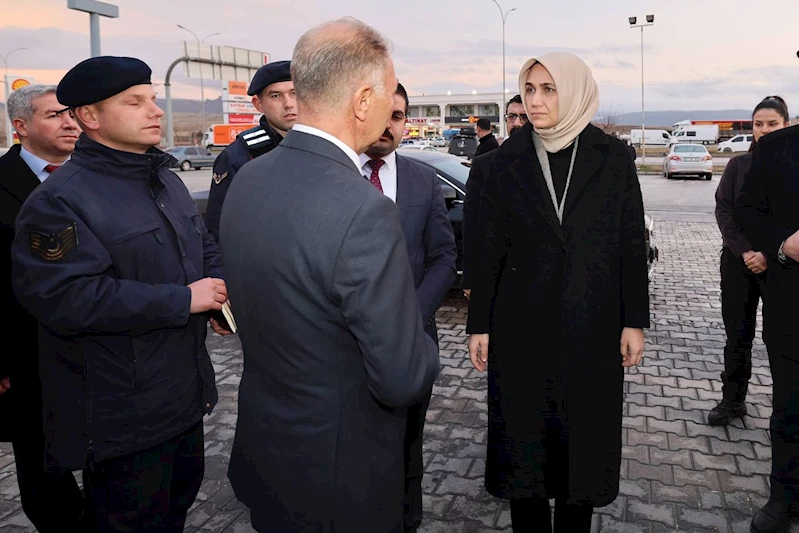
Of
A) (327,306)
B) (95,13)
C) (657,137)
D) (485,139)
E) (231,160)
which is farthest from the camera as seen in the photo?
(657,137)

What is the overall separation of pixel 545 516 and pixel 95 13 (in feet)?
34.6

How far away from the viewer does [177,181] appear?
265cm

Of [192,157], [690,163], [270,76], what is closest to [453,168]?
[270,76]

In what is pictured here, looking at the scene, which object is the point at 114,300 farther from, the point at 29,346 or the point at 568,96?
the point at 568,96

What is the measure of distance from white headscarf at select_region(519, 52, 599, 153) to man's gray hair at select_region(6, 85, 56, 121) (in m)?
2.24

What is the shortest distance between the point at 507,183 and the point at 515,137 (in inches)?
9.0

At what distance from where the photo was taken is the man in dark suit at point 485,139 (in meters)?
9.76

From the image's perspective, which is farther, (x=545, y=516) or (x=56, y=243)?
(x=545, y=516)

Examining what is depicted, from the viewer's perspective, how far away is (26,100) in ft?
9.65

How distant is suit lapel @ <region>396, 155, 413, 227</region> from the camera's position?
282cm

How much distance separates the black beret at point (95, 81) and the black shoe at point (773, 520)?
3416mm

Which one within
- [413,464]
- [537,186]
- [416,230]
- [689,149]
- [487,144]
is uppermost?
[689,149]

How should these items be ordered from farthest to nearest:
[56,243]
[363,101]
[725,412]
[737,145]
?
[737,145]
[725,412]
[56,243]
[363,101]

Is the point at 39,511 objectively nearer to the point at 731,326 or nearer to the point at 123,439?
the point at 123,439
